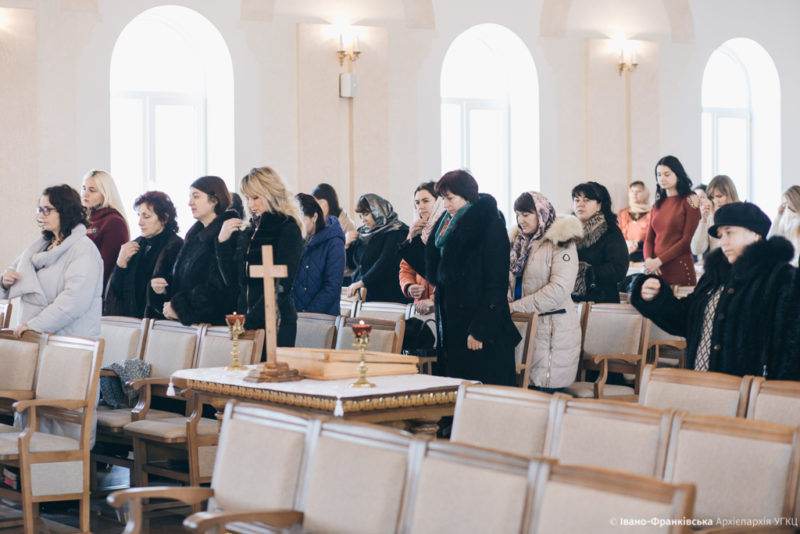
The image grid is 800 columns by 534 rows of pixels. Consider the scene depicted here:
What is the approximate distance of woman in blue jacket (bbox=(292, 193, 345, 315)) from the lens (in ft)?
21.9

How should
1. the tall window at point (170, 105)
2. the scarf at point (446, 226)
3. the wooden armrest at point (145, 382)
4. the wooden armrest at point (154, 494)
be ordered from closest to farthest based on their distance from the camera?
the wooden armrest at point (154, 494) < the scarf at point (446, 226) < the wooden armrest at point (145, 382) < the tall window at point (170, 105)

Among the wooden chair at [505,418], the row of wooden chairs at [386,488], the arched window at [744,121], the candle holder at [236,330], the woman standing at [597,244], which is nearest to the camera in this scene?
the row of wooden chairs at [386,488]

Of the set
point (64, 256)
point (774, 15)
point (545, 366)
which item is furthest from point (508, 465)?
point (774, 15)

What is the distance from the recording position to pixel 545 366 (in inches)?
234

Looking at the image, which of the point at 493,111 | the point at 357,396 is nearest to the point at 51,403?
the point at 357,396

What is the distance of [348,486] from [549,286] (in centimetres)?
316

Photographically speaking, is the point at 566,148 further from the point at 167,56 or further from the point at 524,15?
the point at 167,56

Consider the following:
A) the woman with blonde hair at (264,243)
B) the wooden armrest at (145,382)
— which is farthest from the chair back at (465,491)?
the wooden armrest at (145,382)

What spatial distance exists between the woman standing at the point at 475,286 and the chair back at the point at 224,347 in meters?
0.99

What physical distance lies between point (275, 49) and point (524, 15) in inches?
121

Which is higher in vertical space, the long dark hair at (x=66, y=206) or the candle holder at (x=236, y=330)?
the long dark hair at (x=66, y=206)

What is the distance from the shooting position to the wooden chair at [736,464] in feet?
9.16

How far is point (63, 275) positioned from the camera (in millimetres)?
5707

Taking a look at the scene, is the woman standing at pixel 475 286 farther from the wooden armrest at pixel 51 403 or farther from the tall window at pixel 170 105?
the tall window at pixel 170 105
